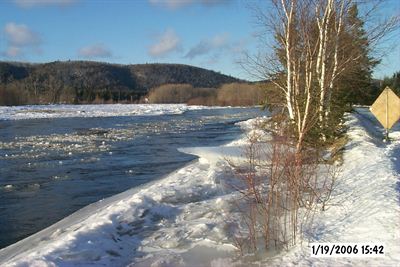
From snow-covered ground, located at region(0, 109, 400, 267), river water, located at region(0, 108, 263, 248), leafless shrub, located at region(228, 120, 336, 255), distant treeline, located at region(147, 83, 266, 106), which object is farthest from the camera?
distant treeline, located at region(147, 83, 266, 106)

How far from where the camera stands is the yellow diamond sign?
723 inches

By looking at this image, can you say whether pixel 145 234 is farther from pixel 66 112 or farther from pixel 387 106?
pixel 66 112

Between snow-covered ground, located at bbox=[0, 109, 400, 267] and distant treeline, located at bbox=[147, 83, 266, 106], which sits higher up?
distant treeline, located at bbox=[147, 83, 266, 106]

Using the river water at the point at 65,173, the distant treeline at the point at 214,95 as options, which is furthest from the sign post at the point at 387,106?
the distant treeline at the point at 214,95

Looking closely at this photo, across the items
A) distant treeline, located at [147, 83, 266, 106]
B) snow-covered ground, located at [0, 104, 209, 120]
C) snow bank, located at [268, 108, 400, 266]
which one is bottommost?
snow bank, located at [268, 108, 400, 266]

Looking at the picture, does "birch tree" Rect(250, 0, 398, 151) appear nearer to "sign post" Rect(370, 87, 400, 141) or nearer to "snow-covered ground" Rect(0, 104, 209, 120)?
"sign post" Rect(370, 87, 400, 141)

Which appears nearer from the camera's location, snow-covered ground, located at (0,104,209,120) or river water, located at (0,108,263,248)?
river water, located at (0,108,263,248)

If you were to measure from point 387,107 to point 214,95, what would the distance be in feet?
469

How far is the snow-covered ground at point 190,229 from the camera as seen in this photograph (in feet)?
22.1

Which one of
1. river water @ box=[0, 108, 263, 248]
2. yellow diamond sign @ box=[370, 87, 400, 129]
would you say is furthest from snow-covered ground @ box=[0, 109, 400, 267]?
yellow diamond sign @ box=[370, 87, 400, 129]

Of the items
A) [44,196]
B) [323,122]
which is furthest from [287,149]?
[323,122]

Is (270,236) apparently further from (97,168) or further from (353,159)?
(97,168)

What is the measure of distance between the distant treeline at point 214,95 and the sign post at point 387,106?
59643 millimetres

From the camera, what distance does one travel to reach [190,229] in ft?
28.4
